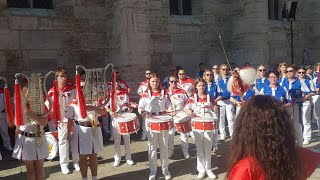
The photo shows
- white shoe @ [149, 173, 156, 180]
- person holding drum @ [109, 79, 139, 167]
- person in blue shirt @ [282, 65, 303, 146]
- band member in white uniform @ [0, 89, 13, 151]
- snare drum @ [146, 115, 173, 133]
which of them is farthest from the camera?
band member in white uniform @ [0, 89, 13, 151]

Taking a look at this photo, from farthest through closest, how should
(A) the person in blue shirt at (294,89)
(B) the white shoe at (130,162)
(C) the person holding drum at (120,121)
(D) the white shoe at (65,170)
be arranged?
(A) the person in blue shirt at (294,89)
(B) the white shoe at (130,162)
(D) the white shoe at (65,170)
(C) the person holding drum at (120,121)

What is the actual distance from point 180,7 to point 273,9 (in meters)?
5.68

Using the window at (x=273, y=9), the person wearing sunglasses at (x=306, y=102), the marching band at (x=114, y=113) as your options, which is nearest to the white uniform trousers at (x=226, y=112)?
the marching band at (x=114, y=113)

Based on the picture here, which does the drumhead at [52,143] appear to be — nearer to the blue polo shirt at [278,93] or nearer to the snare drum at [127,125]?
the snare drum at [127,125]

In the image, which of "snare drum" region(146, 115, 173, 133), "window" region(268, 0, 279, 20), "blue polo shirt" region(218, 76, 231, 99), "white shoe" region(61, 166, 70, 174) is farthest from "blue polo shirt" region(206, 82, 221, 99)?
"window" region(268, 0, 279, 20)

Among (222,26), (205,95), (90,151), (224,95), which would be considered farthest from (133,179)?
(222,26)

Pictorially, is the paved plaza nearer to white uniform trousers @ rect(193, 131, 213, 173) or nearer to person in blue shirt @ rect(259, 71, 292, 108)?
white uniform trousers @ rect(193, 131, 213, 173)

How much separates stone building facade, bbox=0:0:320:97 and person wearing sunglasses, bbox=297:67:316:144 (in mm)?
4284

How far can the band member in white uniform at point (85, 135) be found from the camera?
585 cm

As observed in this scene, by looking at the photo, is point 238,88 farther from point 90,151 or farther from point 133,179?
point 90,151

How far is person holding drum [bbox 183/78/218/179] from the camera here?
6.24 m

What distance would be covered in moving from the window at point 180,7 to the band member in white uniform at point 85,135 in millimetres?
8628

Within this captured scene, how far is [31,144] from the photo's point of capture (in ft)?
17.5

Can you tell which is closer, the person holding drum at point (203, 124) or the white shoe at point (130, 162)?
the person holding drum at point (203, 124)
